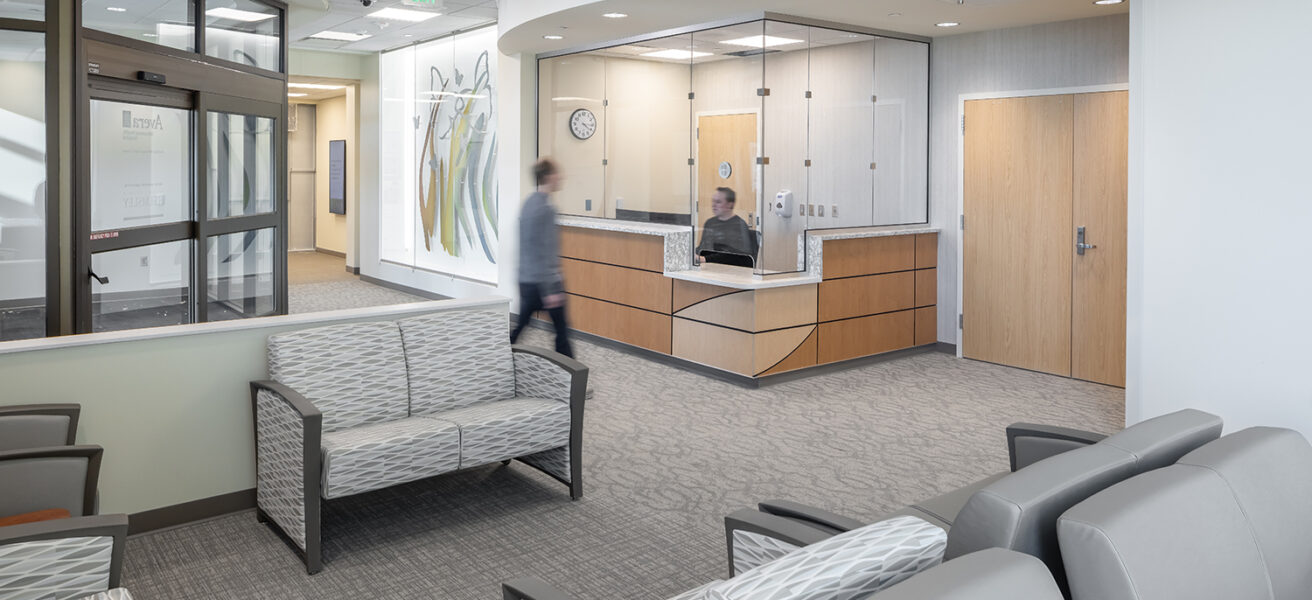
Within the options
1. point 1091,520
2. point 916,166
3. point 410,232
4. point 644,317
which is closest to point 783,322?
point 644,317

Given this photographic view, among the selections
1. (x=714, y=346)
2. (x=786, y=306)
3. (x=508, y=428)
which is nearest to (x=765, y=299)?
(x=786, y=306)

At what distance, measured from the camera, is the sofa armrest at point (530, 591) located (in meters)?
2.09

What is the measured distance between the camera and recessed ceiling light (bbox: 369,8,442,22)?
9266mm

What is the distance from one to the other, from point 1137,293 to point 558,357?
276 centimetres

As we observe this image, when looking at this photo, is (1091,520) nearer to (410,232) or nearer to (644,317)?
(644,317)

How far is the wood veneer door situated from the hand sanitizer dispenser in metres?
1.64

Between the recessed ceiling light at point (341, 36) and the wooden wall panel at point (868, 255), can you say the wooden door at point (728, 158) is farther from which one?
the recessed ceiling light at point (341, 36)

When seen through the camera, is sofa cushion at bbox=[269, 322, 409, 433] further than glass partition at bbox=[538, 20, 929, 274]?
No

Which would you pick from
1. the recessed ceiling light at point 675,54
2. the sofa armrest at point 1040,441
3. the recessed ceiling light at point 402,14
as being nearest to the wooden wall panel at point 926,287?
the recessed ceiling light at point 675,54

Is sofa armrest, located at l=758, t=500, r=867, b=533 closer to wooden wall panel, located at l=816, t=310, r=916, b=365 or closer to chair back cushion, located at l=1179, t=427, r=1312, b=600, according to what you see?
chair back cushion, located at l=1179, t=427, r=1312, b=600

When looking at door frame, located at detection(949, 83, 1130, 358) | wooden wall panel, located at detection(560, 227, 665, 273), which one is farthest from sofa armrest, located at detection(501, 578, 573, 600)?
door frame, located at detection(949, 83, 1130, 358)

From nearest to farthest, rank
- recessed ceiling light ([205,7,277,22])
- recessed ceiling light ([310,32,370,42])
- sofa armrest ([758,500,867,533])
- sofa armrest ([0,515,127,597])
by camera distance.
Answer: sofa armrest ([0,515,127,597]) < sofa armrest ([758,500,867,533]) < recessed ceiling light ([205,7,277,22]) < recessed ceiling light ([310,32,370,42])

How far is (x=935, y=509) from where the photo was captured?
2.96 m

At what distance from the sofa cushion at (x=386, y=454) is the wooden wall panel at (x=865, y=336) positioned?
12.9ft
